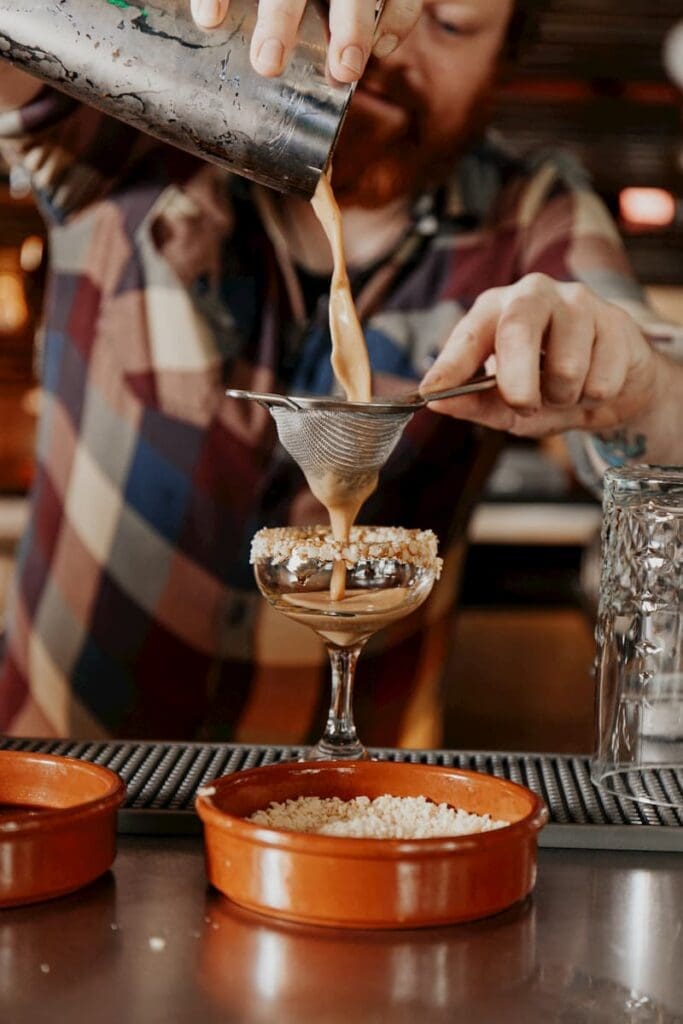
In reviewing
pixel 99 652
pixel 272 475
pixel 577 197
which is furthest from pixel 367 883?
pixel 577 197

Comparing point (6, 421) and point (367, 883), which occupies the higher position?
point (6, 421)

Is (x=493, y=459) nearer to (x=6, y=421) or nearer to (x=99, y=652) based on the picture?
(x=99, y=652)

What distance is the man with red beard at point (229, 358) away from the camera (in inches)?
70.4

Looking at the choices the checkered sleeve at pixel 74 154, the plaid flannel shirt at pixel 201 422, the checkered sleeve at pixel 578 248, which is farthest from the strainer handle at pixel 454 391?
the checkered sleeve at pixel 74 154

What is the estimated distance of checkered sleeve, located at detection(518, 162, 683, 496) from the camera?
5.48 feet

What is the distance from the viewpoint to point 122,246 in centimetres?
184

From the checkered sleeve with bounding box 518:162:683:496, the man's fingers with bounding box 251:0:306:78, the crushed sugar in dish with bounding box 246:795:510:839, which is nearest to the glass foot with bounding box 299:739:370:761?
the crushed sugar in dish with bounding box 246:795:510:839

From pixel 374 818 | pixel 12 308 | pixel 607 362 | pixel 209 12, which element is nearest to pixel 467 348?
pixel 607 362

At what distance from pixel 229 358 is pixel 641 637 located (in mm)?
907

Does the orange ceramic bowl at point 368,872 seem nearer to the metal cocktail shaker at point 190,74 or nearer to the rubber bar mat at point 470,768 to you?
the rubber bar mat at point 470,768

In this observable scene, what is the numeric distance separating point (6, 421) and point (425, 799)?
4.11 meters

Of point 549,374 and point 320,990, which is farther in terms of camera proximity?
point 549,374

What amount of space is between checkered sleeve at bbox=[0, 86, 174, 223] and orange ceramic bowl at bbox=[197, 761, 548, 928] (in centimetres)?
116

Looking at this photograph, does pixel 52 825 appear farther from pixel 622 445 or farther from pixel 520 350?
pixel 622 445
